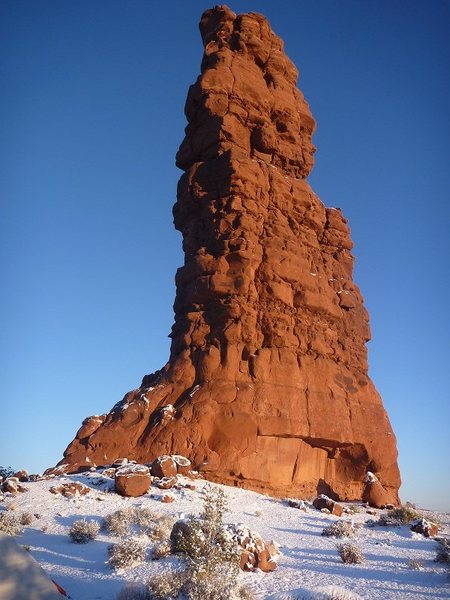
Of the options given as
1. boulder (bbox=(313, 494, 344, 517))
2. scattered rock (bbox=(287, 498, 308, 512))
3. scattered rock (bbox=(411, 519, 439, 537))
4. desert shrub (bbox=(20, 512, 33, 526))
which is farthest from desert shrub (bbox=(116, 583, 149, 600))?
boulder (bbox=(313, 494, 344, 517))

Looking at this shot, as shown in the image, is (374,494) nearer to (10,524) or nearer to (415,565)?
(415,565)

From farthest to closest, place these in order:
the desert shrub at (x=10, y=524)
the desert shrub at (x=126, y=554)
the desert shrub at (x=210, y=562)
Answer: the desert shrub at (x=10, y=524) < the desert shrub at (x=126, y=554) < the desert shrub at (x=210, y=562)

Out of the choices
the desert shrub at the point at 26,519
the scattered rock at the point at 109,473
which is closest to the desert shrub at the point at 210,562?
the desert shrub at the point at 26,519

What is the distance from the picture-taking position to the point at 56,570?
453 inches

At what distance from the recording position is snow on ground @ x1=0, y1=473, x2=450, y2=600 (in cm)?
1034

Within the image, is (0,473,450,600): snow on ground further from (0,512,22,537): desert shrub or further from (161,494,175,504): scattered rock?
(0,512,22,537): desert shrub

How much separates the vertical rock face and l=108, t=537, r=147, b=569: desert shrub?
11.7 metres

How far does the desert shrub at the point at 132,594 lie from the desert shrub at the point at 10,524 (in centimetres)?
562

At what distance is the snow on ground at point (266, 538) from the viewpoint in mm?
10336

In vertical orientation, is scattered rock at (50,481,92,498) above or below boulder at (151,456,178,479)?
below

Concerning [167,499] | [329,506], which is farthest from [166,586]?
[329,506]

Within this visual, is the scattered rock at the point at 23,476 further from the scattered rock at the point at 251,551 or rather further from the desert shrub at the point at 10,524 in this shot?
the scattered rock at the point at 251,551

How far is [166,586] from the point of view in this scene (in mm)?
8859

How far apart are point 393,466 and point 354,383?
5.84m
